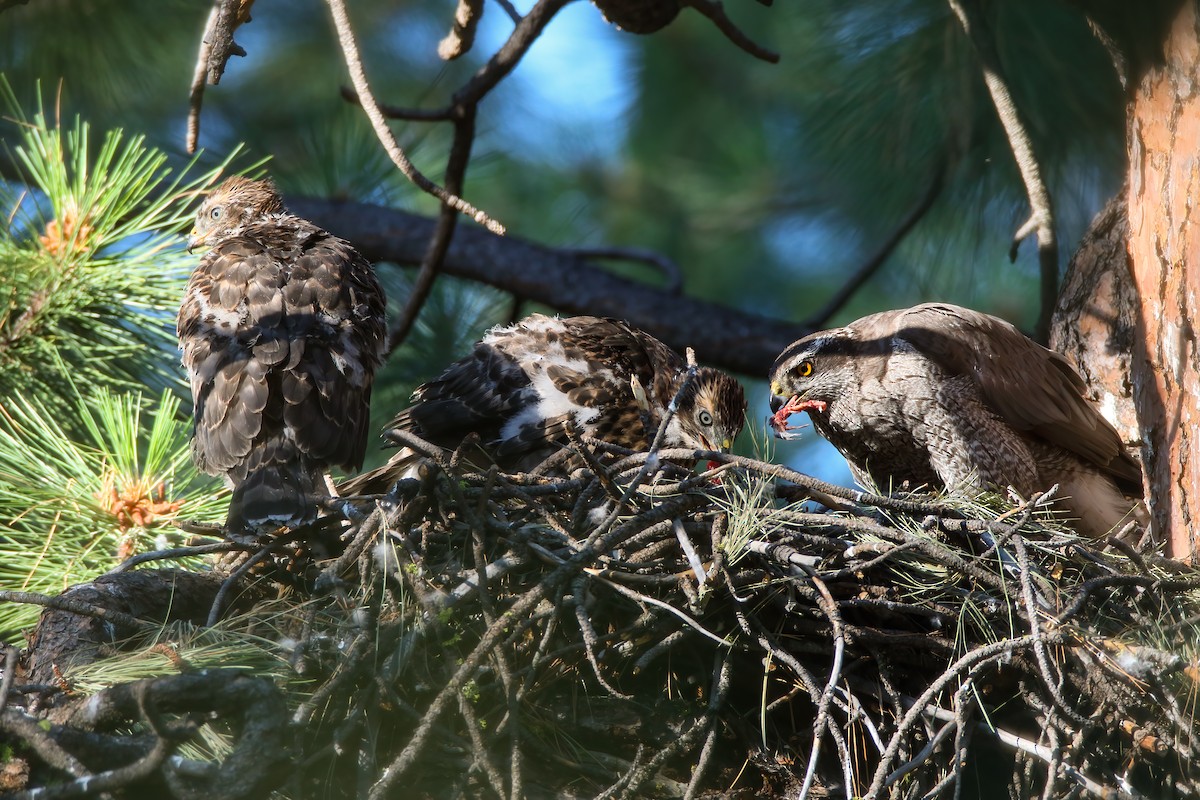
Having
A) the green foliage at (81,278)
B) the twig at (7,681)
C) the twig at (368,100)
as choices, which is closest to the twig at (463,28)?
the twig at (368,100)

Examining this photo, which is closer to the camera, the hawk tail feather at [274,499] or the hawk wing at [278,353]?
the hawk tail feather at [274,499]

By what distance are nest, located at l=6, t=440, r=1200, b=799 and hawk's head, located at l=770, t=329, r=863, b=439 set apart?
1.01 meters

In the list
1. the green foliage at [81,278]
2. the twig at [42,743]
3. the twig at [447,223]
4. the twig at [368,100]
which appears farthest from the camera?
the twig at [447,223]

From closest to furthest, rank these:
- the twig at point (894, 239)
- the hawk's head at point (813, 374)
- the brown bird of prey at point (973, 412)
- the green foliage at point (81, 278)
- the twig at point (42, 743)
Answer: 1. the twig at point (42, 743)
2. the green foliage at point (81, 278)
3. the brown bird of prey at point (973, 412)
4. the hawk's head at point (813, 374)
5. the twig at point (894, 239)

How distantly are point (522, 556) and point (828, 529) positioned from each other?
34.9 inches

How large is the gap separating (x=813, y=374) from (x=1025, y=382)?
0.76 metres

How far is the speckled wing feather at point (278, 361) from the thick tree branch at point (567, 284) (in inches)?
59.5

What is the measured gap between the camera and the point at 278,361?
3.87m

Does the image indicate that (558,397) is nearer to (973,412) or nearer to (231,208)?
(973,412)

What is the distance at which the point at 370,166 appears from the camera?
6.49 meters

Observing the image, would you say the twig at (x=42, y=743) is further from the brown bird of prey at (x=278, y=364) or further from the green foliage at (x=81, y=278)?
the green foliage at (x=81, y=278)

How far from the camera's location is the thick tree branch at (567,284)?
5.89m

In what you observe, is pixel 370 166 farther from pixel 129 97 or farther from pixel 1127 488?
pixel 1127 488

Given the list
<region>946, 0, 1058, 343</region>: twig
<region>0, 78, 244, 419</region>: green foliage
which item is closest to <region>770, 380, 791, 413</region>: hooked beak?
<region>946, 0, 1058, 343</region>: twig
